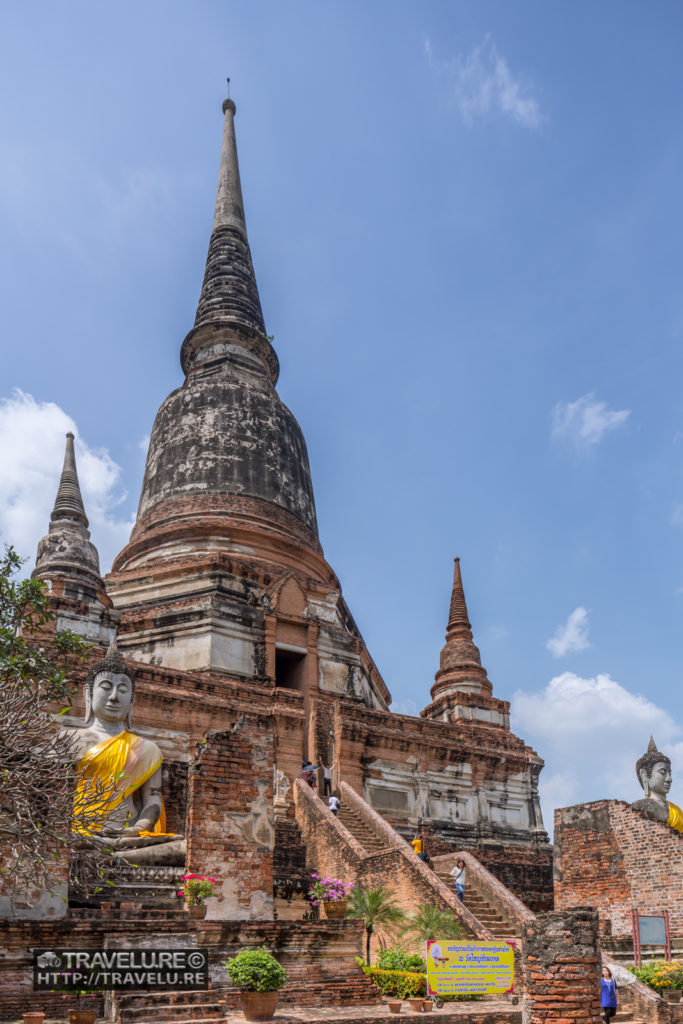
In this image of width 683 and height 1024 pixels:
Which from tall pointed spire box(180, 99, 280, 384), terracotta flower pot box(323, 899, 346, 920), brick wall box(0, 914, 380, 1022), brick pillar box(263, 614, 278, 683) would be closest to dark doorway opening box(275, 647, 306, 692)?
brick pillar box(263, 614, 278, 683)

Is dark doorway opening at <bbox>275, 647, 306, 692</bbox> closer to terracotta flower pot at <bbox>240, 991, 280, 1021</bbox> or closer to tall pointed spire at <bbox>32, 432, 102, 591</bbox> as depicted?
tall pointed spire at <bbox>32, 432, 102, 591</bbox>

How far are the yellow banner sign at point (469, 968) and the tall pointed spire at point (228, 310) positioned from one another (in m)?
21.6

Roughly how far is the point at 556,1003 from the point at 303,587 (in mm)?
15810

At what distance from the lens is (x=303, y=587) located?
77.2 ft

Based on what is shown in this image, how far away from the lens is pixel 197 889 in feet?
34.2

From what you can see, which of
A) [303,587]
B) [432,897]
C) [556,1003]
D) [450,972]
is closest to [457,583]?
[303,587]

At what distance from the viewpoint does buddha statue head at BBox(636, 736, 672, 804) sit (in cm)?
1831

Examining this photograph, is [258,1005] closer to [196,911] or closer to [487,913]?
[196,911]

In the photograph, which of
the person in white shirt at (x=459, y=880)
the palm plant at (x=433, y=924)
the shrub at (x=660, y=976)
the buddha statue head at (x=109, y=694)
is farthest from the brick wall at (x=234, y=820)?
the shrub at (x=660, y=976)

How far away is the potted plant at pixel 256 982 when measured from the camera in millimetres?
8789

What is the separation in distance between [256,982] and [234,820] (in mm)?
2426

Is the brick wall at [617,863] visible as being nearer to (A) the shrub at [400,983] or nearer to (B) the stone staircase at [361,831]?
(B) the stone staircase at [361,831]

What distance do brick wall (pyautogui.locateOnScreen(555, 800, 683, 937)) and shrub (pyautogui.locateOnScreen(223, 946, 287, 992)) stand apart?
8046 mm

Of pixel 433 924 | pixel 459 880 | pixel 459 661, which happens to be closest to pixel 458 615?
pixel 459 661
